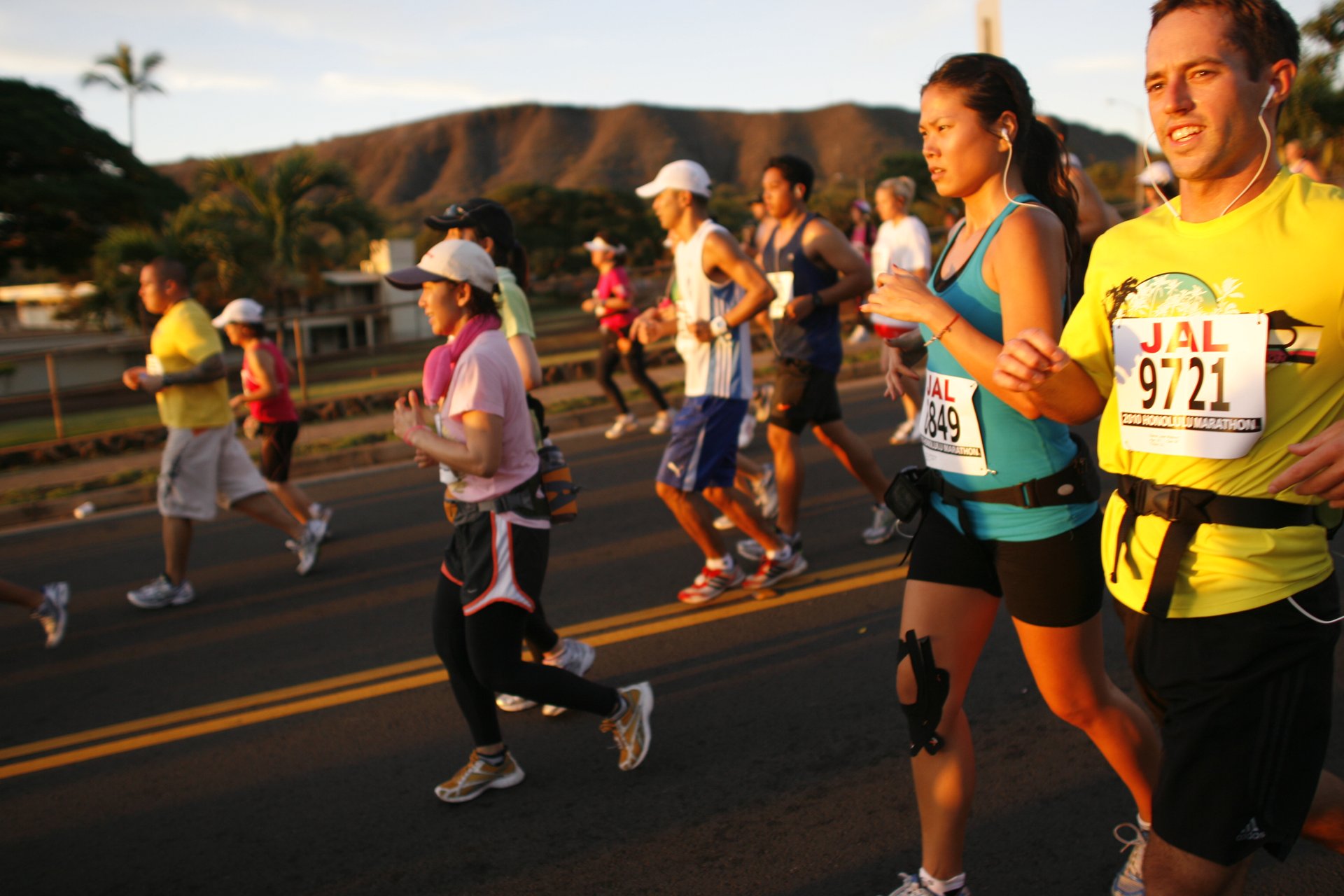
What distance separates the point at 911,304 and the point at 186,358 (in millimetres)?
5085

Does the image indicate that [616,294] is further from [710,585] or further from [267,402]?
[710,585]

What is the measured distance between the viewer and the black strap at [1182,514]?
1973 millimetres

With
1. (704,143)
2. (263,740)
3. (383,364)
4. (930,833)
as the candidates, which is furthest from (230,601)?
(704,143)

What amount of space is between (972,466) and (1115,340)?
606 mm

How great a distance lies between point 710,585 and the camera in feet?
17.4

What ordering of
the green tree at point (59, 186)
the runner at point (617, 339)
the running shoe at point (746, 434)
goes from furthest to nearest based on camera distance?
→ the green tree at point (59, 186), the runner at point (617, 339), the running shoe at point (746, 434)

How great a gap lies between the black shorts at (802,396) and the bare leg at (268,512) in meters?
3.06

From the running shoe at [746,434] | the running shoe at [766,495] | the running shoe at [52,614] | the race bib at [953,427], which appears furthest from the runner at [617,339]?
the race bib at [953,427]

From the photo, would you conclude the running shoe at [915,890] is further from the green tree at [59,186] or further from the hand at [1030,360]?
the green tree at [59,186]

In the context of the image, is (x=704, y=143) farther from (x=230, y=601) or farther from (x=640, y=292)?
(x=230, y=601)

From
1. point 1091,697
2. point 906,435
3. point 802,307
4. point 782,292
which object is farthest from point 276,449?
point 1091,697

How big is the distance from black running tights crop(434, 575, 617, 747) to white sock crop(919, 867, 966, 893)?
4.42ft

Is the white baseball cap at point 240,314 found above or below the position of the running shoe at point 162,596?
above

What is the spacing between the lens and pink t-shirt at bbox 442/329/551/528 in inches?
137
